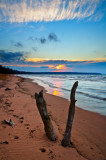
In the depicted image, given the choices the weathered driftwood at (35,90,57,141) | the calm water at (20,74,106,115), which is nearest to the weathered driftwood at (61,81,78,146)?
the weathered driftwood at (35,90,57,141)

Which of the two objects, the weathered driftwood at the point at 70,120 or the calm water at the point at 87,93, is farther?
the calm water at the point at 87,93

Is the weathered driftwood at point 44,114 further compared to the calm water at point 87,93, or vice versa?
the calm water at point 87,93

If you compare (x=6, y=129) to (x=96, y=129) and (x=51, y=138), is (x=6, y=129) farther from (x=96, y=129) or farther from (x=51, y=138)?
(x=96, y=129)

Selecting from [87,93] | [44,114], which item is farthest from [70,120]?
[87,93]

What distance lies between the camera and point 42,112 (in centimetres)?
346

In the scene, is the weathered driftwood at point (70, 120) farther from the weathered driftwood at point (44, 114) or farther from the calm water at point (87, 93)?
the calm water at point (87, 93)

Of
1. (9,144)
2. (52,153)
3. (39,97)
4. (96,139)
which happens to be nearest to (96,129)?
(96,139)

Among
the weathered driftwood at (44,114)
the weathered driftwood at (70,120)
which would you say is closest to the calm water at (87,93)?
the weathered driftwood at (70,120)

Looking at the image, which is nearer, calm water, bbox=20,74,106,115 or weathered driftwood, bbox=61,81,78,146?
weathered driftwood, bbox=61,81,78,146

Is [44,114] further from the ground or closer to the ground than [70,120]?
further from the ground

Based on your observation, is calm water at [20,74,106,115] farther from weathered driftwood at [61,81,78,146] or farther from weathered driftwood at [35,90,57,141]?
weathered driftwood at [35,90,57,141]

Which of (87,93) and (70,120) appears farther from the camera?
(87,93)

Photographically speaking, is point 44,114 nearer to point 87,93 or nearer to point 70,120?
point 70,120

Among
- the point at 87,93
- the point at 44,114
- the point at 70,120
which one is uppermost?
the point at 44,114
